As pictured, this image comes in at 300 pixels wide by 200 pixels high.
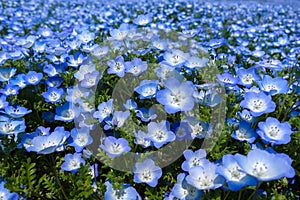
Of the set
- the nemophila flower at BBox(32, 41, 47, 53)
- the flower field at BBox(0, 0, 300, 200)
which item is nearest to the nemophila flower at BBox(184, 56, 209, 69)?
the flower field at BBox(0, 0, 300, 200)

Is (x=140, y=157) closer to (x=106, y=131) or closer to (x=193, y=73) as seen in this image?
(x=106, y=131)

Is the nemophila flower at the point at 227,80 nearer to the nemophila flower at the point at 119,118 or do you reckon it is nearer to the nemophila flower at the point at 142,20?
the nemophila flower at the point at 119,118

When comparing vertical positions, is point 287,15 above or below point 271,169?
below

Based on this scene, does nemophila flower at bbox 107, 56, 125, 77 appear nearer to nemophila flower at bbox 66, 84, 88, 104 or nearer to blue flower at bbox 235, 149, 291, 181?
nemophila flower at bbox 66, 84, 88, 104

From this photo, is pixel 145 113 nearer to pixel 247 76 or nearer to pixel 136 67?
pixel 136 67

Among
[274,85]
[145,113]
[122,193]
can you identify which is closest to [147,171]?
[122,193]

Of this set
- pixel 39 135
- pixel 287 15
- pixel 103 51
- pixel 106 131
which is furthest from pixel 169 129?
pixel 287 15
